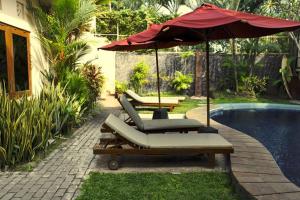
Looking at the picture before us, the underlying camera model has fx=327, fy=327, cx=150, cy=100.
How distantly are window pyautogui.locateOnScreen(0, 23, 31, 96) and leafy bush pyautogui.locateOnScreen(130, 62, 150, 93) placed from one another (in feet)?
26.6

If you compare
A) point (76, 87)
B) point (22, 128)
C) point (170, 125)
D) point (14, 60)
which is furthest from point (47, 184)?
point (14, 60)

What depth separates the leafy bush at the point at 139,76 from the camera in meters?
18.0

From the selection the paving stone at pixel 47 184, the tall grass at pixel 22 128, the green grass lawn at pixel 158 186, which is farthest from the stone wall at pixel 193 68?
the paving stone at pixel 47 184

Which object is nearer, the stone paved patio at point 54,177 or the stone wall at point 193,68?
the stone paved patio at point 54,177

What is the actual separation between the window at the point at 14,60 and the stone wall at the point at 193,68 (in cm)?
884

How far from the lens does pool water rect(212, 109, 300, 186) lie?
6.50 m

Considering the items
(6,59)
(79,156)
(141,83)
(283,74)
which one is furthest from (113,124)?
(283,74)

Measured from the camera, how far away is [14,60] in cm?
919

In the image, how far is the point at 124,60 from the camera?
19.0 metres

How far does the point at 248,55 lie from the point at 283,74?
2313mm

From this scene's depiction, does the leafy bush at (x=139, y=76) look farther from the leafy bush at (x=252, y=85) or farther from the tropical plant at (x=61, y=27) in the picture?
the tropical plant at (x=61, y=27)

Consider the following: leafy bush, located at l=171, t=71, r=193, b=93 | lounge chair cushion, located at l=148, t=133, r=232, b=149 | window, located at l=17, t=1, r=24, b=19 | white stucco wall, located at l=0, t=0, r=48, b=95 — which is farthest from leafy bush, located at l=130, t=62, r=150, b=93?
lounge chair cushion, located at l=148, t=133, r=232, b=149

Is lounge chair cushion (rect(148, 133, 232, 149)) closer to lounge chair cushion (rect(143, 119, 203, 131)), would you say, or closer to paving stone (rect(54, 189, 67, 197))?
lounge chair cushion (rect(143, 119, 203, 131))

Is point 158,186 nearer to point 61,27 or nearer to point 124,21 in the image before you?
point 61,27
